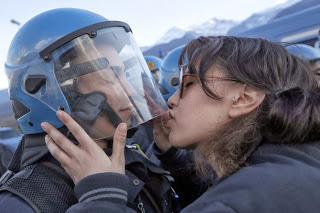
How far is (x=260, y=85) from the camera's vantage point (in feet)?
4.54

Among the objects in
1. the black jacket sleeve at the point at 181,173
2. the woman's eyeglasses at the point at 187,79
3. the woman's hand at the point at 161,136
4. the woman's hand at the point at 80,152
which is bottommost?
A: the black jacket sleeve at the point at 181,173

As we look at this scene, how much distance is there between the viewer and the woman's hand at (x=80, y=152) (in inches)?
56.7

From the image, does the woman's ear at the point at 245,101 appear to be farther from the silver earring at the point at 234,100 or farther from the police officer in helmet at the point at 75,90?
the police officer in helmet at the point at 75,90

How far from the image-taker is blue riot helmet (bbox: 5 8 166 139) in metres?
1.71

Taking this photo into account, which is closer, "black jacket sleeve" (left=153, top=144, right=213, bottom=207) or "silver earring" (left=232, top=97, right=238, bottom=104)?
"silver earring" (left=232, top=97, right=238, bottom=104)

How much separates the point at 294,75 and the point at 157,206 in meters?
0.84

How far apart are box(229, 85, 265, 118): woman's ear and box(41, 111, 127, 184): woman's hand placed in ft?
1.54

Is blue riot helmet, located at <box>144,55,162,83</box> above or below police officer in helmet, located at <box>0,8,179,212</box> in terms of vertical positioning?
below

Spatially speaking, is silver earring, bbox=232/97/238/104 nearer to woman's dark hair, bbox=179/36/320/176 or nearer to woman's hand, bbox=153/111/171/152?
woman's dark hair, bbox=179/36/320/176

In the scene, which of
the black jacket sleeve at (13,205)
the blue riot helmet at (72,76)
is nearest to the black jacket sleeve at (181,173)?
the blue riot helmet at (72,76)

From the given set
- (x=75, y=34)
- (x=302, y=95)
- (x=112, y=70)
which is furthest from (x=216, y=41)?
(x=75, y=34)

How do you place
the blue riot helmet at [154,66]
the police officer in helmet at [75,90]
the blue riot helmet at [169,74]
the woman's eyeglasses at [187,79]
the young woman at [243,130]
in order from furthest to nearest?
the blue riot helmet at [154,66]
the blue riot helmet at [169,74]
the police officer in helmet at [75,90]
the woman's eyeglasses at [187,79]
the young woman at [243,130]

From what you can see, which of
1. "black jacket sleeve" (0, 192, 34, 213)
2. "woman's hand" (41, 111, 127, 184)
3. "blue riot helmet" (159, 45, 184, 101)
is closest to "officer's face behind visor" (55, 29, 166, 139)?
"woman's hand" (41, 111, 127, 184)

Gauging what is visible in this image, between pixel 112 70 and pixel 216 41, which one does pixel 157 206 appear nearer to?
pixel 112 70
